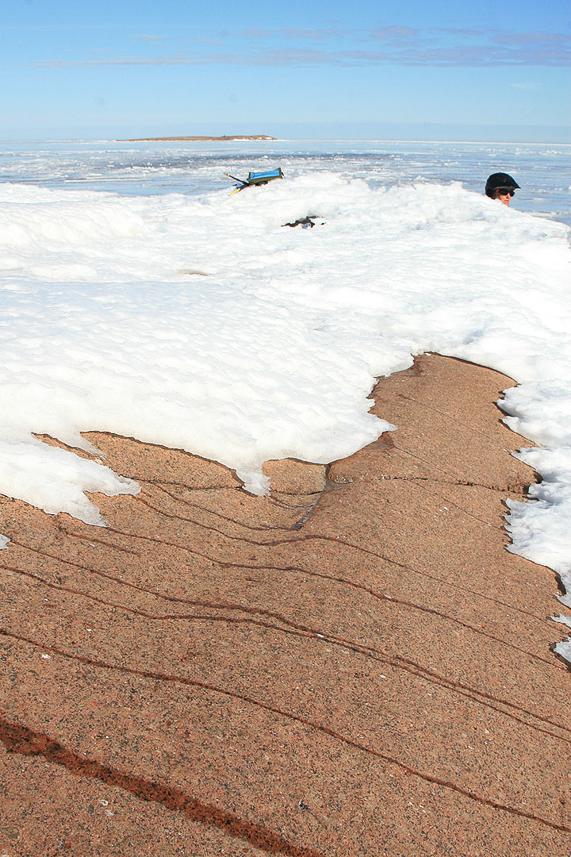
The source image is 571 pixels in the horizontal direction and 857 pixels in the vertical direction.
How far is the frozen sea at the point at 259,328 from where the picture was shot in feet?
11.6

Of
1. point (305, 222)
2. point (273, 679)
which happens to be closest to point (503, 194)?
point (305, 222)

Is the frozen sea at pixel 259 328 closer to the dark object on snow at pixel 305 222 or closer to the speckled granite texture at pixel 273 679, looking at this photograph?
the dark object on snow at pixel 305 222

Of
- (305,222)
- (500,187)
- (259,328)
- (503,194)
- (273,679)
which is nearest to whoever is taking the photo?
(273,679)

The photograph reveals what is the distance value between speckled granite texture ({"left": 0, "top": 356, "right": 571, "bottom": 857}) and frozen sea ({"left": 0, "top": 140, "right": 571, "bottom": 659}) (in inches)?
9.9

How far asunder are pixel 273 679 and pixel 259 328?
132 inches

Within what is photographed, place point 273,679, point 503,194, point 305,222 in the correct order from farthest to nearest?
point 503,194 → point 305,222 → point 273,679

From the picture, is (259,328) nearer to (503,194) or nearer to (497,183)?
(497,183)

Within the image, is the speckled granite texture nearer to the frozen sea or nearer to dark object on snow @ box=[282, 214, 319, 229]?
the frozen sea

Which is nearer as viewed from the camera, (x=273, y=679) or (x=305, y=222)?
(x=273, y=679)

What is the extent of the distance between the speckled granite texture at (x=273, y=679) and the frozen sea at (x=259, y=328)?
0.25 m

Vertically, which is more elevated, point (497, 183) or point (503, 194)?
point (497, 183)

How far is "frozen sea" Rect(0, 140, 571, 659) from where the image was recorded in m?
3.53

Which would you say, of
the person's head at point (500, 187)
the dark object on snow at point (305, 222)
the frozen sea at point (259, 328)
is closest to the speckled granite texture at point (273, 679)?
the frozen sea at point (259, 328)

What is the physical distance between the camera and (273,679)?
2.10m
